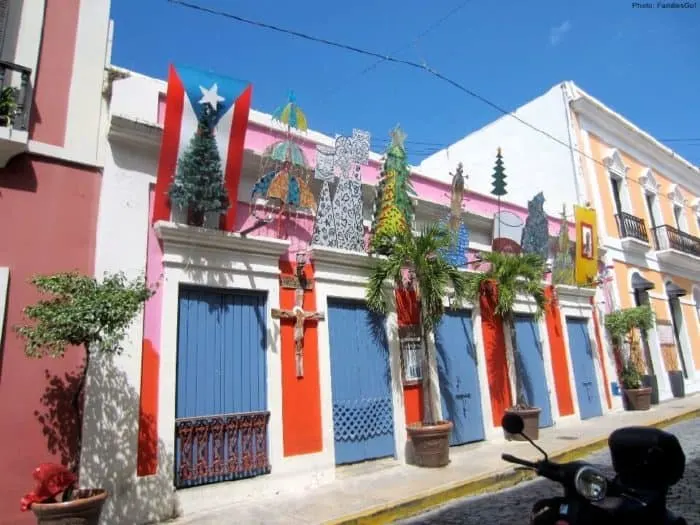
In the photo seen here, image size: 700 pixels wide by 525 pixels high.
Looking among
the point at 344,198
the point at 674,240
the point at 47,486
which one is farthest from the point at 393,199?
the point at 674,240

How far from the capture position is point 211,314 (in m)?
6.72

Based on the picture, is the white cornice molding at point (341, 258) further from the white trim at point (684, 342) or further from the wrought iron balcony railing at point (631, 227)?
the white trim at point (684, 342)

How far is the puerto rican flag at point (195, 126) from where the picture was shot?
643cm

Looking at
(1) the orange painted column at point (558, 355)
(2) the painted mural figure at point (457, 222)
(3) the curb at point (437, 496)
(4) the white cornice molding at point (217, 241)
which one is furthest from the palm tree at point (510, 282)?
(4) the white cornice molding at point (217, 241)

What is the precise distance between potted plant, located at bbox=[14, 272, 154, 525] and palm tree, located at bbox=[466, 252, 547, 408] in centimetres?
642

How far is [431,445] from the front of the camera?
25.2 ft

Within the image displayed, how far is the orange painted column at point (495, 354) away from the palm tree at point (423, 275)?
6.97 feet

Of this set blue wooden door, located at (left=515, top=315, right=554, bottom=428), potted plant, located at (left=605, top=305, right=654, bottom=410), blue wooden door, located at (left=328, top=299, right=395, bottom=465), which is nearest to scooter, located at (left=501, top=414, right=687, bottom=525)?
blue wooden door, located at (left=328, top=299, right=395, bottom=465)

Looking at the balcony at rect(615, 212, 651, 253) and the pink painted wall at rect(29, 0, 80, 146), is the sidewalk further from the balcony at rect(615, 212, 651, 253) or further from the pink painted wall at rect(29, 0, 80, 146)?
the balcony at rect(615, 212, 651, 253)

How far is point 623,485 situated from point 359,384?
563cm

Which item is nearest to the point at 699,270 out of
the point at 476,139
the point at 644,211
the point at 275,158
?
the point at 644,211

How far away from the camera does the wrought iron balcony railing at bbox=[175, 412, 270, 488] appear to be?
6.05 meters

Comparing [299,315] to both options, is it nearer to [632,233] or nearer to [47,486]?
[47,486]

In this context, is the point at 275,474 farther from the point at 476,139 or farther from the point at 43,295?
the point at 476,139
